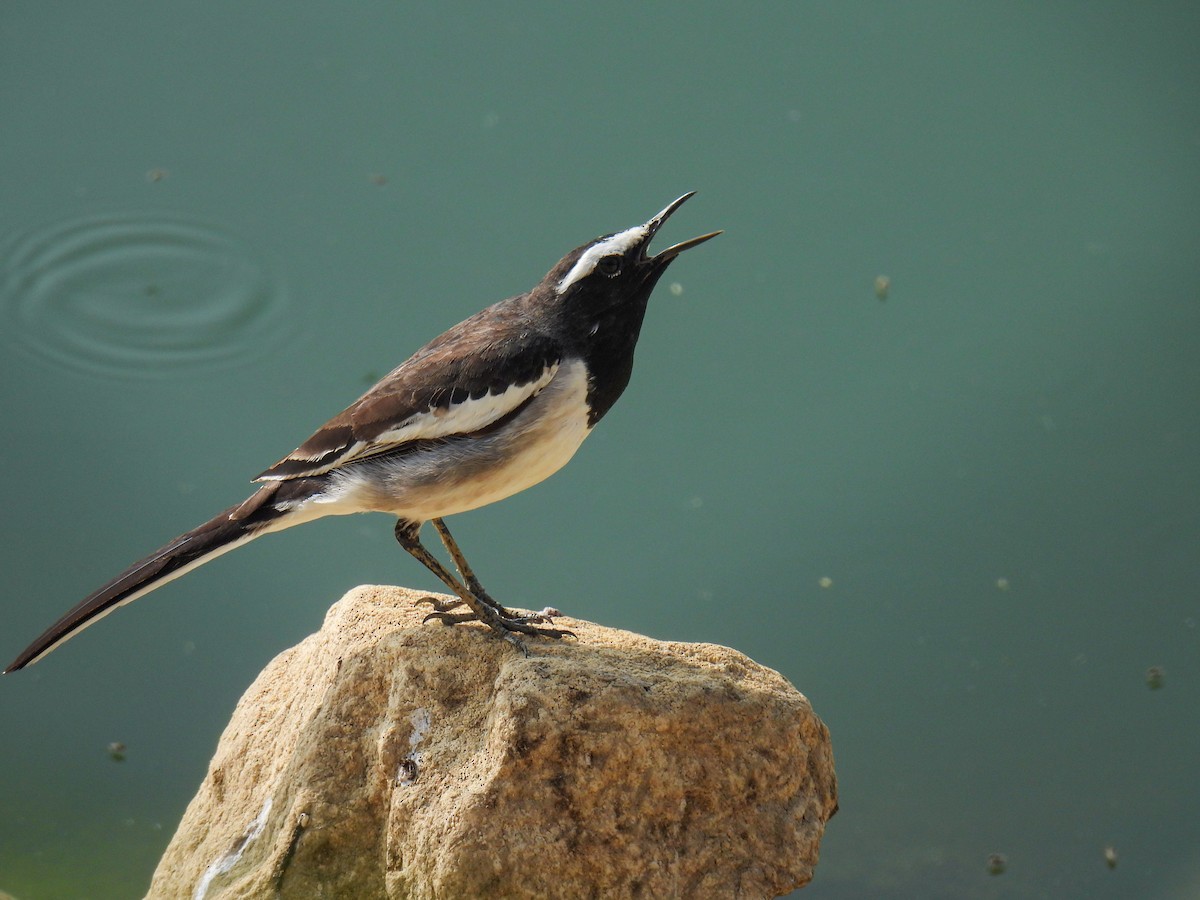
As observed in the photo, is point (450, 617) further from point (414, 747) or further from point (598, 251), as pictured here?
point (598, 251)

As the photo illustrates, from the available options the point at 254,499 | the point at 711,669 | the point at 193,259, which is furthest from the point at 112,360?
the point at 711,669

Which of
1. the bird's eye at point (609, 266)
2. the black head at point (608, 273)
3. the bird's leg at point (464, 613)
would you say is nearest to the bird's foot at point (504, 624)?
the bird's leg at point (464, 613)

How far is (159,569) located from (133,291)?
3.66m

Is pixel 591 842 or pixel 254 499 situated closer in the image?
pixel 591 842

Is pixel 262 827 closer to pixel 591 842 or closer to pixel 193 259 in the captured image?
pixel 591 842

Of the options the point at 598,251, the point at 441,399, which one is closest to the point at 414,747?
the point at 441,399

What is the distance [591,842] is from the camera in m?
3.41

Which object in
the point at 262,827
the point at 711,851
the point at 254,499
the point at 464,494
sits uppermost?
the point at 254,499

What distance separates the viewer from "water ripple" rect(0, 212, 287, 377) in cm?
693

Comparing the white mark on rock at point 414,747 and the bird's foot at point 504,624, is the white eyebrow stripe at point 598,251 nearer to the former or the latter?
the bird's foot at point 504,624

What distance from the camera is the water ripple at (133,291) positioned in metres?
6.93

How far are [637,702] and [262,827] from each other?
4.28 ft

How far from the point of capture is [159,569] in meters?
3.77

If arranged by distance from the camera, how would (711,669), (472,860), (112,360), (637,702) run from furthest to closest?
(112,360) → (711,669) → (637,702) → (472,860)
